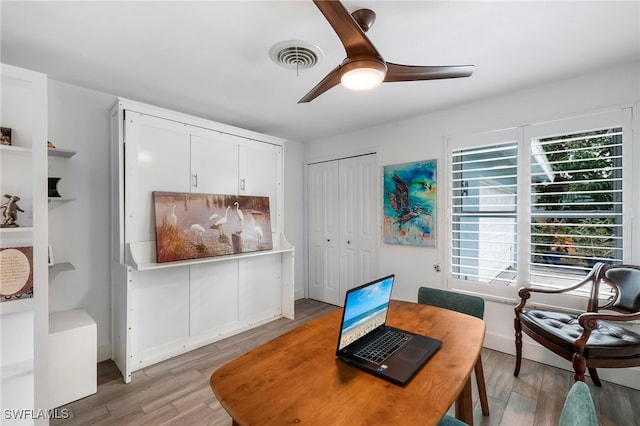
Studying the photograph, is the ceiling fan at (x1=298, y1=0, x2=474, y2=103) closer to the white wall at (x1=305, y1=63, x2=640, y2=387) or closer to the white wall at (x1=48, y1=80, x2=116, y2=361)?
the white wall at (x1=305, y1=63, x2=640, y2=387)

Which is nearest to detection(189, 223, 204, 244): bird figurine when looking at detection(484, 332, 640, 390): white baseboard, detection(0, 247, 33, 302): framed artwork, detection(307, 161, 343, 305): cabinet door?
detection(0, 247, 33, 302): framed artwork

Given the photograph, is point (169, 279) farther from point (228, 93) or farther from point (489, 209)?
point (489, 209)

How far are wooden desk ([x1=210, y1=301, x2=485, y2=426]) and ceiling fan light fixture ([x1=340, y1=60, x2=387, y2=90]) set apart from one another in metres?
1.30

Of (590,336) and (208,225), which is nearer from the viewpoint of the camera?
(590,336)

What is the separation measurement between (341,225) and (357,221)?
10.9 inches

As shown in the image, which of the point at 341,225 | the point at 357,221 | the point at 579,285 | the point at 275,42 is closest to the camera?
the point at 275,42

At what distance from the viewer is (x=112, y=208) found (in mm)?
2578

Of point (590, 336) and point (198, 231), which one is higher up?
point (198, 231)

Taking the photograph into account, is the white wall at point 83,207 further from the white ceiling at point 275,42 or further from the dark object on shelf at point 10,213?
the dark object on shelf at point 10,213

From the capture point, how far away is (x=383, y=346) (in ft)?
4.34

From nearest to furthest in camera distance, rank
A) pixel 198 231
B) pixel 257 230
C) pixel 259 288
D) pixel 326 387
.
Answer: pixel 326 387 → pixel 198 231 → pixel 257 230 → pixel 259 288

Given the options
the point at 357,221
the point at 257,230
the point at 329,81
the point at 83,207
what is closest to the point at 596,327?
the point at 329,81

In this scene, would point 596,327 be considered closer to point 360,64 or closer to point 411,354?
point 411,354

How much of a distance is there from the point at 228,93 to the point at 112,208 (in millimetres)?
1488
